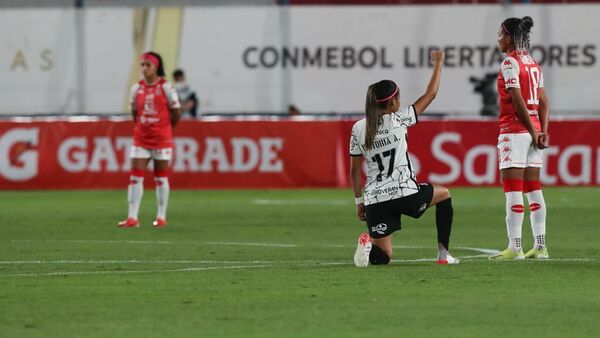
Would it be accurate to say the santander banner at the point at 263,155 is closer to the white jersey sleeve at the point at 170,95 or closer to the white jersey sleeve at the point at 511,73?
the white jersey sleeve at the point at 170,95

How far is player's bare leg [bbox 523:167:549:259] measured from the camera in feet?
41.9

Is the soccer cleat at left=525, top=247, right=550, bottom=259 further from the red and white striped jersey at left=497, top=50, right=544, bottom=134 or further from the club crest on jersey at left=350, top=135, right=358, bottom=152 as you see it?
the club crest on jersey at left=350, top=135, right=358, bottom=152

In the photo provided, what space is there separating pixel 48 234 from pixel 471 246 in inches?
183

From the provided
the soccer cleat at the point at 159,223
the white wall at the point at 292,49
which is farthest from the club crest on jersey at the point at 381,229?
the white wall at the point at 292,49

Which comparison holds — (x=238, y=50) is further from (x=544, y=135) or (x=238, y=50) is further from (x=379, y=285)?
(x=379, y=285)

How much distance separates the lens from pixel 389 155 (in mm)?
11945

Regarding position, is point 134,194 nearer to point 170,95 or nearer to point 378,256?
point 170,95

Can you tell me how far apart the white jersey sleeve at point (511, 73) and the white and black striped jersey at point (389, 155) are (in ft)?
3.23

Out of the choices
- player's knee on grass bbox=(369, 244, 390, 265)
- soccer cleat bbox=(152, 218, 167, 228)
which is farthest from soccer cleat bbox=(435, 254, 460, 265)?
soccer cleat bbox=(152, 218, 167, 228)

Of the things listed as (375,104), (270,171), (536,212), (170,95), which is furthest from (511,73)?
(270,171)

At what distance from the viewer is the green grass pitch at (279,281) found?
28.9 feet

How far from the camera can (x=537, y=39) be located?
3052 cm

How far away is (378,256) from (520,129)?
5.39ft

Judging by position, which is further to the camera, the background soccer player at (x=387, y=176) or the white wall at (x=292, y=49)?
the white wall at (x=292, y=49)
